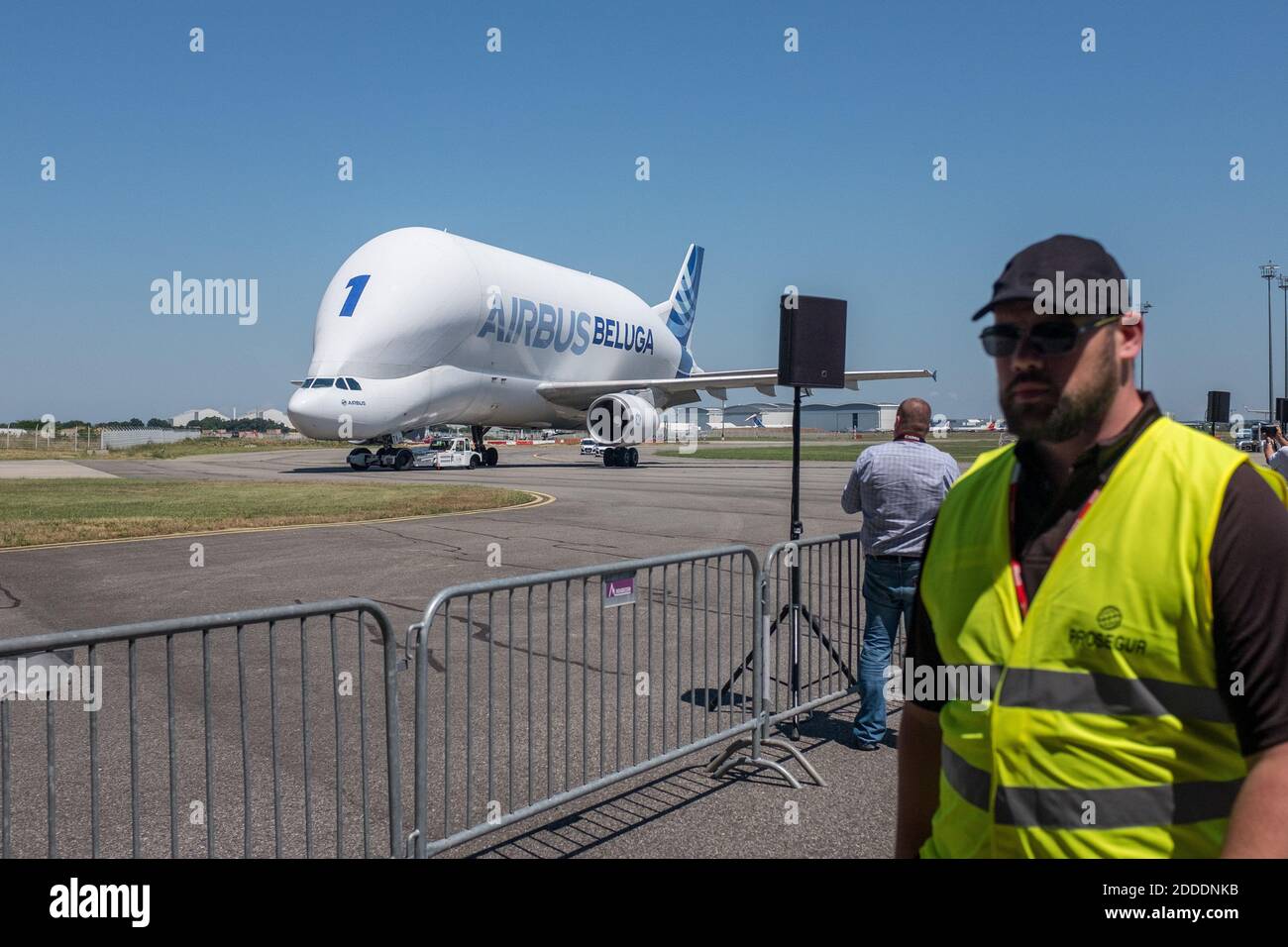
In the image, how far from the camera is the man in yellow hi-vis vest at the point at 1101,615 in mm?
1597

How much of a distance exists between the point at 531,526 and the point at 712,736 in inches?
433

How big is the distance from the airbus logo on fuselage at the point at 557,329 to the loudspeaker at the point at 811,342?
2679 centimetres

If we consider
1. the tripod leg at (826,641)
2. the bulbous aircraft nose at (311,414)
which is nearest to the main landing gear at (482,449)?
Result: the bulbous aircraft nose at (311,414)

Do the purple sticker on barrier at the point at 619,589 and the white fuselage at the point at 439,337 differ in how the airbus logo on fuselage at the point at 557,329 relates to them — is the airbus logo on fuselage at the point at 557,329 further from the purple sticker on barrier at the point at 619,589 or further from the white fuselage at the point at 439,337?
the purple sticker on barrier at the point at 619,589

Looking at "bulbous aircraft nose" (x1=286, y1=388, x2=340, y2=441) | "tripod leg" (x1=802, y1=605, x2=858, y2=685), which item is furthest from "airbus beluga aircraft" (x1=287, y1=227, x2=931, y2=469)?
"tripod leg" (x1=802, y1=605, x2=858, y2=685)

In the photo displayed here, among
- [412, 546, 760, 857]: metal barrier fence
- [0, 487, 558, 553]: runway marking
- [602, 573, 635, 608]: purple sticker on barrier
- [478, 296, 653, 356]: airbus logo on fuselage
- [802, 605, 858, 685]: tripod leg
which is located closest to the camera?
[412, 546, 760, 857]: metal barrier fence

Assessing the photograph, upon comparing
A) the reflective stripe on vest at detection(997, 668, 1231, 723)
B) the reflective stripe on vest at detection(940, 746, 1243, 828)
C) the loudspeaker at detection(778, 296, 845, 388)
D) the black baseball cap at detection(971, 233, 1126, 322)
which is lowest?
the reflective stripe on vest at detection(940, 746, 1243, 828)

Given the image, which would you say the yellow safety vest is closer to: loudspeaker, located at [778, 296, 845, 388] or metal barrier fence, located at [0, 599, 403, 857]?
metal barrier fence, located at [0, 599, 403, 857]

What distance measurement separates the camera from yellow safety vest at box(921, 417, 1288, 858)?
1644 millimetres

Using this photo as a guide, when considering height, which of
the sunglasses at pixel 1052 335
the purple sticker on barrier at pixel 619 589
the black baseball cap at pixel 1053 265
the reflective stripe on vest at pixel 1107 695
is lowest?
the purple sticker on barrier at pixel 619 589

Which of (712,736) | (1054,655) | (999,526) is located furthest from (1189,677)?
(712,736)

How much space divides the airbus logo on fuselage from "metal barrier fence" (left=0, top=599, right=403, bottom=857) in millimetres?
26886
